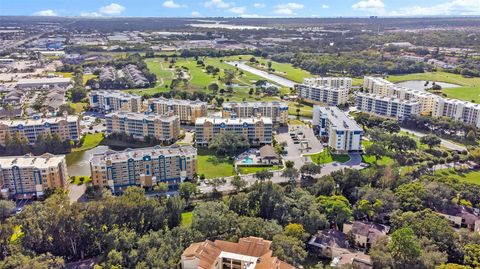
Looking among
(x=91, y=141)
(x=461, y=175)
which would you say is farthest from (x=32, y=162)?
(x=461, y=175)

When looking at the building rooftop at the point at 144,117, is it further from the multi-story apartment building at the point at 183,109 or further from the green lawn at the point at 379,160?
the green lawn at the point at 379,160

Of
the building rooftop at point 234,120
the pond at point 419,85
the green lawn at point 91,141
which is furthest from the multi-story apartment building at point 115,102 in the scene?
the pond at point 419,85

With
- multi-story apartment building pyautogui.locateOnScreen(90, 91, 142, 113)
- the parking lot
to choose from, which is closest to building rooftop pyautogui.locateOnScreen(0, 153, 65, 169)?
multi-story apartment building pyautogui.locateOnScreen(90, 91, 142, 113)

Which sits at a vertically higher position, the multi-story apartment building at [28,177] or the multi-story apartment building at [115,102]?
the multi-story apartment building at [115,102]

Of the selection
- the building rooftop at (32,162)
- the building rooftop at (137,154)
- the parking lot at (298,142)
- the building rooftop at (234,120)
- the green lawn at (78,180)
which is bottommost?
the green lawn at (78,180)

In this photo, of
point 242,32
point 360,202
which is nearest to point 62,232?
point 360,202

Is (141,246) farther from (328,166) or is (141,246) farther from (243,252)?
(328,166)
